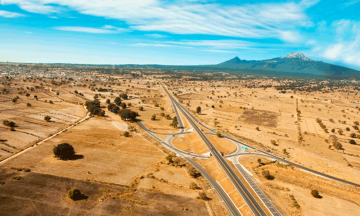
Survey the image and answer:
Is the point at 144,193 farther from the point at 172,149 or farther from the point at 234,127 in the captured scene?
the point at 234,127

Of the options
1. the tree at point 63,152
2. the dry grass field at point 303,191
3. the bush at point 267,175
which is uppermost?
the tree at point 63,152

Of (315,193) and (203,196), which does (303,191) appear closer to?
(315,193)

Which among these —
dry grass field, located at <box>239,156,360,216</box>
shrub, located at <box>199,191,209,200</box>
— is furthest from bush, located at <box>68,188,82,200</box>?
dry grass field, located at <box>239,156,360,216</box>

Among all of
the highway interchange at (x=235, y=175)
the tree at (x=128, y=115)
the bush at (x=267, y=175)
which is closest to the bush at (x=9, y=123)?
the tree at (x=128, y=115)

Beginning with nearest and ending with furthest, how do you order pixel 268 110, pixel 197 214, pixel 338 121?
1. pixel 197 214
2. pixel 338 121
3. pixel 268 110

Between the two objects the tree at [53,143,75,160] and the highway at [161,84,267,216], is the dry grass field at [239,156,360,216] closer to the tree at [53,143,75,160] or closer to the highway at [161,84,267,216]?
the highway at [161,84,267,216]

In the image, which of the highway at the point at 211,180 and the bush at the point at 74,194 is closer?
the bush at the point at 74,194

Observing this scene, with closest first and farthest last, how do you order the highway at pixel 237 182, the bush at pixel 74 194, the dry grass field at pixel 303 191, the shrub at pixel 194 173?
1. the bush at pixel 74 194
2. the highway at pixel 237 182
3. the dry grass field at pixel 303 191
4. the shrub at pixel 194 173

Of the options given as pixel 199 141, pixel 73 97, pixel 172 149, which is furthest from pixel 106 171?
pixel 73 97

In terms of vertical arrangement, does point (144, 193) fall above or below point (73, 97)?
below

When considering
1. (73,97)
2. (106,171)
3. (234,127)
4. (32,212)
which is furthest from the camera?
(73,97)

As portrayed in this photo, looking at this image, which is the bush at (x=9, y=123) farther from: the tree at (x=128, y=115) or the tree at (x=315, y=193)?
the tree at (x=315, y=193)
